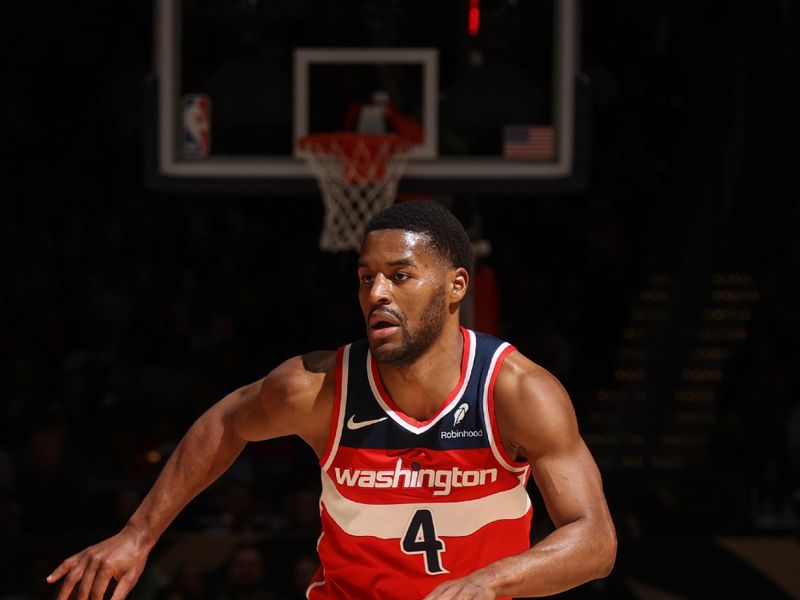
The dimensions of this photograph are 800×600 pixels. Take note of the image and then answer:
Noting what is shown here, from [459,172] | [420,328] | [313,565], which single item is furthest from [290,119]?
[420,328]

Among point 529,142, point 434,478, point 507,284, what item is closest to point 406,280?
point 434,478

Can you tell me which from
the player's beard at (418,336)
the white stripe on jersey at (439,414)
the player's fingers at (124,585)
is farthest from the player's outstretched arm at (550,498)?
the player's fingers at (124,585)

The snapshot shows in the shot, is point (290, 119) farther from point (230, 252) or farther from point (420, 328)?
point (230, 252)

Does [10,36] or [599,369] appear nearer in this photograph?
[599,369]

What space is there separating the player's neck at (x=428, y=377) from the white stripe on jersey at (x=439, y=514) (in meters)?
0.28

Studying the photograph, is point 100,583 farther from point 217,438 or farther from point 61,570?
point 217,438

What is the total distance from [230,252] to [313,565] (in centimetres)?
458

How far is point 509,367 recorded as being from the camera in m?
4.11

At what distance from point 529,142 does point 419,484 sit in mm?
3212

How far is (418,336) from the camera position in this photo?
404 centimetres

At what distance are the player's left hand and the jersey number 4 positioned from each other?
755mm

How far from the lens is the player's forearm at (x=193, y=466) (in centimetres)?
428

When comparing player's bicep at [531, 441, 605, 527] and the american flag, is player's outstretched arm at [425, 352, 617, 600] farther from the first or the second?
the american flag

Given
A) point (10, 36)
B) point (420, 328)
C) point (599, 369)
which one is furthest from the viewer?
point (10, 36)
